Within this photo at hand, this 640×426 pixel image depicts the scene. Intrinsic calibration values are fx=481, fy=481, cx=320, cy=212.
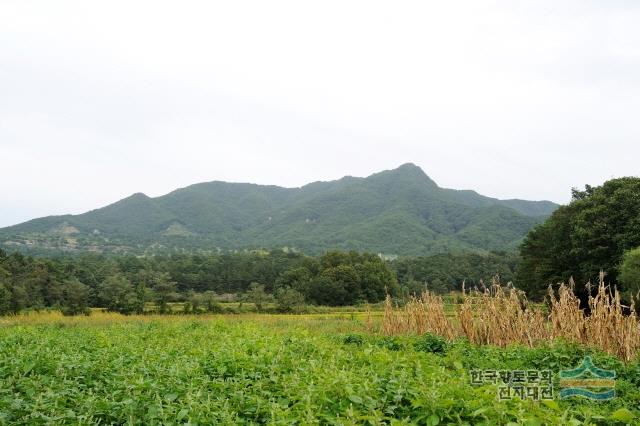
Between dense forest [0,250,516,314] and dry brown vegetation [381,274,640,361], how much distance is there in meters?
18.9

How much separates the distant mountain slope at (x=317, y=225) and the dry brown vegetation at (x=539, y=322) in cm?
9265

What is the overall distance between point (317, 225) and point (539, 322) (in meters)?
148

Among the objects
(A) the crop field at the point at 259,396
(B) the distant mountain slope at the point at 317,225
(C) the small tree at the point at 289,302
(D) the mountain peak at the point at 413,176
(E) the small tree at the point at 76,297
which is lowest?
(C) the small tree at the point at 289,302

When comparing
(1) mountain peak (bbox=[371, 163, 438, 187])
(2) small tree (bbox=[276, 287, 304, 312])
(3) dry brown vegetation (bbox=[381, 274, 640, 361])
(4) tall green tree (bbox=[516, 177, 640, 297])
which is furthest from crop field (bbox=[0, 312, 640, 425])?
(1) mountain peak (bbox=[371, 163, 438, 187])

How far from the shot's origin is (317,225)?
161 m

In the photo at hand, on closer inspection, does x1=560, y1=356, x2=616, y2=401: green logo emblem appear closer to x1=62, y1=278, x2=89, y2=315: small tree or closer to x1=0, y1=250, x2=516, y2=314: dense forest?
x1=0, y1=250, x2=516, y2=314: dense forest

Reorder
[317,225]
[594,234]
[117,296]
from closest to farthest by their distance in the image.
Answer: [594,234] < [117,296] < [317,225]

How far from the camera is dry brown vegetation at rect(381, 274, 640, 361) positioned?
10739 mm

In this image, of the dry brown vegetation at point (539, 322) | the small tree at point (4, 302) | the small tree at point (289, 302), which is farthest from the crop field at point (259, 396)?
the small tree at point (289, 302)

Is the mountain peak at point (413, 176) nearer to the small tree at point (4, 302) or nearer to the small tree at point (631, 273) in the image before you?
the small tree at point (4, 302)

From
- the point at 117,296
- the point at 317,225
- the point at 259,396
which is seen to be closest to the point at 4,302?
the point at 117,296

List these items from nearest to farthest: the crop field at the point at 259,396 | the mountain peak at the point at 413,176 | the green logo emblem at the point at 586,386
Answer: the crop field at the point at 259,396
the green logo emblem at the point at 586,386
the mountain peak at the point at 413,176

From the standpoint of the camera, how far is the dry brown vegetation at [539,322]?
10739 millimetres

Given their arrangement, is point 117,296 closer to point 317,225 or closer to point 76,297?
point 76,297
